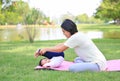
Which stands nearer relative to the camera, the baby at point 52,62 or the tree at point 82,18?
the baby at point 52,62

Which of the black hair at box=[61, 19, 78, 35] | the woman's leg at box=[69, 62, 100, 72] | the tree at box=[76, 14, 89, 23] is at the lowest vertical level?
the tree at box=[76, 14, 89, 23]

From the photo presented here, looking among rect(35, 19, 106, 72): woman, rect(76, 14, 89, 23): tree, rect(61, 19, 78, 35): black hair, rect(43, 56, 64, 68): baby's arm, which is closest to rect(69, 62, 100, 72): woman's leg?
rect(35, 19, 106, 72): woman

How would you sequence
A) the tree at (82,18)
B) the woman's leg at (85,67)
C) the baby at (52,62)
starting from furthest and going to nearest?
the tree at (82,18)
the baby at (52,62)
the woman's leg at (85,67)

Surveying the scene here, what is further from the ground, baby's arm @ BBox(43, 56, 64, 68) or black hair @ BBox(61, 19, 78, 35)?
black hair @ BBox(61, 19, 78, 35)

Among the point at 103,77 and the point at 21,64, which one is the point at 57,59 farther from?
the point at 103,77

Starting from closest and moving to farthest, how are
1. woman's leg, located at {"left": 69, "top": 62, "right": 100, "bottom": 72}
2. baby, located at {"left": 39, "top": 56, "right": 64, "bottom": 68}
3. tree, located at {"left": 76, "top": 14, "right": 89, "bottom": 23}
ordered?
woman's leg, located at {"left": 69, "top": 62, "right": 100, "bottom": 72}
baby, located at {"left": 39, "top": 56, "right": 64, "bottom": 68}
tree, located at {"left": 76, "top": 14, "right": 89, "bottom": 23}

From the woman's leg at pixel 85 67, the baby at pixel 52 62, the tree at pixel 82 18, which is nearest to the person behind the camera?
the woman's leg at pixel 85 67

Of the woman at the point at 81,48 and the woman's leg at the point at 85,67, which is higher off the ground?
the woman at the point at 81,48

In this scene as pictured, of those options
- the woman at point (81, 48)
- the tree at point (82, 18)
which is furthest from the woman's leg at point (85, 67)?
the tree at point (82, 18)

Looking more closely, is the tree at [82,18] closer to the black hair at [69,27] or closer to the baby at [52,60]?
the baby at [52,60]

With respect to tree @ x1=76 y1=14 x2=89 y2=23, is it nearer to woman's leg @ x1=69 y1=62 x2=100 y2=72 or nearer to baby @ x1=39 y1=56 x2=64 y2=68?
baby @ x1=39 y1=56 x2=64 y2=68

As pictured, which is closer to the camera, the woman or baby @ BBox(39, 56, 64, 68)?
the woman

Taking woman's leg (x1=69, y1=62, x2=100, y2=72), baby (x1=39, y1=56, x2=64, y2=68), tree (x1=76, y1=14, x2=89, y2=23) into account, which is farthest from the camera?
tree (x1=76, y1=14, x2=89, y2=23)

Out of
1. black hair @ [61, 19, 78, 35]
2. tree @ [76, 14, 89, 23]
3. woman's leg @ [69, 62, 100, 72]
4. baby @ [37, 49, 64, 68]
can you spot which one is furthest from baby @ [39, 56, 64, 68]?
tree @ [76, 14, 89, 23]
